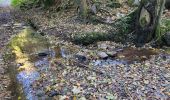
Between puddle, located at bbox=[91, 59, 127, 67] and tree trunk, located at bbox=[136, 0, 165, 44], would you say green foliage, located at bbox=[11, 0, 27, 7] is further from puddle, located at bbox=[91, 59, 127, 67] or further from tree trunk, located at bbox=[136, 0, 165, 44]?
puddle, located at bbox=[91, 59, 127, 67]

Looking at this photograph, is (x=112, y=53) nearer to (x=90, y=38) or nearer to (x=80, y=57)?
(x=80, y=57)

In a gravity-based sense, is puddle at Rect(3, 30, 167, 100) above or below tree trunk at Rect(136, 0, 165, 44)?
below

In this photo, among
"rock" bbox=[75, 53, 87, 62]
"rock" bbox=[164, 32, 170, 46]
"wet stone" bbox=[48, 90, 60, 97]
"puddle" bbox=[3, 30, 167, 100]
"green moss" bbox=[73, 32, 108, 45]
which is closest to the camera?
"wet stone" bbox=[48, 90, 60, 97]

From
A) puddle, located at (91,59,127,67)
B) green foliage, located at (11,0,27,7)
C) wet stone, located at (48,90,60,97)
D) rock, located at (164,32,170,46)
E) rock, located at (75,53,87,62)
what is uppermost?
rock, located at (164,32,170,46)

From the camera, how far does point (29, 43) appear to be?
14047 millimetres

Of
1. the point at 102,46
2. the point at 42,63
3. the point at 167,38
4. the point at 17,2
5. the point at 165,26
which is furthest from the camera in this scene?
the point at 17,2

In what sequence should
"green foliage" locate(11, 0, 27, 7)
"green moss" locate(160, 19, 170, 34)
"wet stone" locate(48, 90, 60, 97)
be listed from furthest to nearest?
1. "green foliage" locate(11, 0, 27, 7)
2. "green moss" locate(160, 19, 170, 34)
3. "wet stone" locate(48, 90, 60, 97)

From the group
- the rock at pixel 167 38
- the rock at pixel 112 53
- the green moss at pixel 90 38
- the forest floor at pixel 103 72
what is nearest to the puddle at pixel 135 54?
the forest floor at pixel 103 72

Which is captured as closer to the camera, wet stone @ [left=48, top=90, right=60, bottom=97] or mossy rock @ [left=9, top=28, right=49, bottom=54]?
wet stone @ [left=48, top=90, right=60, bottom=97]

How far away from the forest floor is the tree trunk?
0.53m

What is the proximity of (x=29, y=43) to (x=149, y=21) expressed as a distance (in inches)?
196

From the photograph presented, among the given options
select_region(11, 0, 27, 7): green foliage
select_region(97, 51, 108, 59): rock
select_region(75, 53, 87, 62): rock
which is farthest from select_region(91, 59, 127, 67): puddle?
select_region(11, 0, 27, 7): green foliage

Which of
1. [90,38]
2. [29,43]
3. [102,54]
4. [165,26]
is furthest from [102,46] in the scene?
[29,43]

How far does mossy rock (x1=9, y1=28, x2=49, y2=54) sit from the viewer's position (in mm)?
13250
